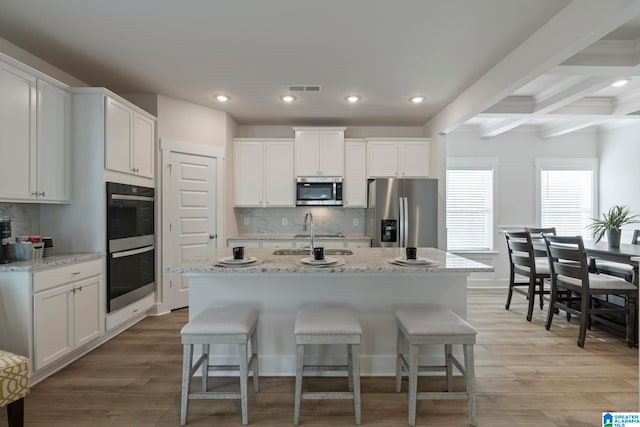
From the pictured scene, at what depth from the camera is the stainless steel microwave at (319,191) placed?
483 centimetres

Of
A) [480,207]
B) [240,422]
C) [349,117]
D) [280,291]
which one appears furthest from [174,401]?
[480,207]

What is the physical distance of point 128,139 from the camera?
3.32 m

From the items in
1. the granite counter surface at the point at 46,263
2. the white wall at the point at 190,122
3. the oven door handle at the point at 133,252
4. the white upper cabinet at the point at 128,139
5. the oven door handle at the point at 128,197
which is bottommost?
the oven door handle at the point at 133,252

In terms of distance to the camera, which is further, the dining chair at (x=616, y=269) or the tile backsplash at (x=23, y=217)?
the dining chair at (x=616, y=269)

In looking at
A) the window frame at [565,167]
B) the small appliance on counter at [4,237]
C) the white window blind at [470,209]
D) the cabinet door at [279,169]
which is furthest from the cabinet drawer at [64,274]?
the window frame at [565,167]

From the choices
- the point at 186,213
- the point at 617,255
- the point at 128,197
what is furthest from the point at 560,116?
the point at 128,197

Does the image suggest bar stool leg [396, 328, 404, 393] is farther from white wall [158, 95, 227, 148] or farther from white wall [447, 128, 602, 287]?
white wall [447, 128, 602, 287]

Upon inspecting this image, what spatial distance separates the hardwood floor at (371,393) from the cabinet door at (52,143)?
1.49 meters

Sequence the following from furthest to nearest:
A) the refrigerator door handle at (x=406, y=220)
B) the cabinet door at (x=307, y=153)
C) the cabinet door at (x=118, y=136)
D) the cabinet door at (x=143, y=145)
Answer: the cabinet door at (x=307, y=153) → the refrigerator door handle at (x=406, y=220) → the cabinet door at (x=143, y=145) → the cabinet door at (x=118, y=136)

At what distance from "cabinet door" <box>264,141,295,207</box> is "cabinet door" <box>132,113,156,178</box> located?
5.22 feet

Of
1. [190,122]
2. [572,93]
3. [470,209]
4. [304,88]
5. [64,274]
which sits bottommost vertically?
[64,274]

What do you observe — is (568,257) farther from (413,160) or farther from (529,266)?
(413,160)

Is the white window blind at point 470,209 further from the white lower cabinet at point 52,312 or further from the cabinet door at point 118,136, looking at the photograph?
the white lower cabinet at point 52,312

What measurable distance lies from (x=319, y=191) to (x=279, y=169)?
69cm
